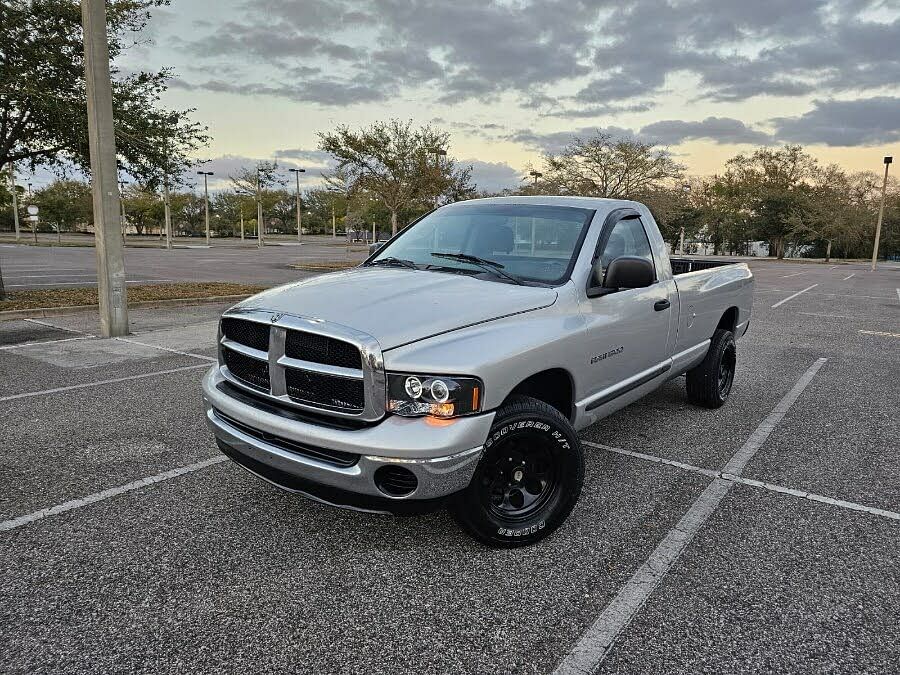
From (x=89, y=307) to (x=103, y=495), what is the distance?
9226 millimetres

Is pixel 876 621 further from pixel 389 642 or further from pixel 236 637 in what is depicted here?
pixel 236 637

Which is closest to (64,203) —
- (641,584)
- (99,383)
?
(99,383)

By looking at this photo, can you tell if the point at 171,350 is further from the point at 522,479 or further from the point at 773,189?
the point at 773,189

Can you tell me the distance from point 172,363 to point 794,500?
6.56 meters

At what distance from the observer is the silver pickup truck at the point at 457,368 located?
2.61 meters

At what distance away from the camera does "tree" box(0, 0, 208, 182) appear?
9.92 m

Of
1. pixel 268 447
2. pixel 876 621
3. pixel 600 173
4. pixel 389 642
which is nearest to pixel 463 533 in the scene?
pixel 389 642

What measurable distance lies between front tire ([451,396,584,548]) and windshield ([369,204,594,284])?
93 cm

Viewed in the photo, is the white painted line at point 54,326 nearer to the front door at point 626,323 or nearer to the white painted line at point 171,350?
the white painted line at point 171,350

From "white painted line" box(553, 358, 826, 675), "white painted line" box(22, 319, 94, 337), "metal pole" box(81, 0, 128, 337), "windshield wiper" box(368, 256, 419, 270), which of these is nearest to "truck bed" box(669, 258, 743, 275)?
"white painted line" box(553, 358, 826, 675)

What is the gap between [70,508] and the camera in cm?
345

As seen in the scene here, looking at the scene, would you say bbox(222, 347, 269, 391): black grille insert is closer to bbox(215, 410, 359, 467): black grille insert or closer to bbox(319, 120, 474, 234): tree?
bbox(215, 410, 359, 467): black grille insert

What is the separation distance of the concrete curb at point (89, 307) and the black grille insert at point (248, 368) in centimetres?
937

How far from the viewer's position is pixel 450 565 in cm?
291
